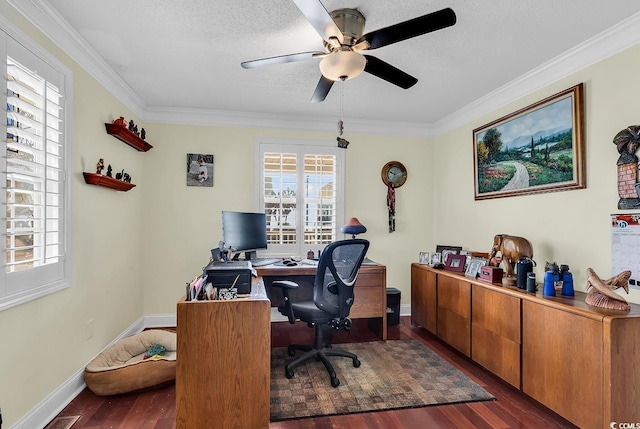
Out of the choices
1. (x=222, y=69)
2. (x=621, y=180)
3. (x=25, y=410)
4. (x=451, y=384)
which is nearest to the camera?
(x=25, y=410)

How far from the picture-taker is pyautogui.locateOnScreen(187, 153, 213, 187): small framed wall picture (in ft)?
12.6

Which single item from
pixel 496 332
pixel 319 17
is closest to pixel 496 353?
pixel 496 332

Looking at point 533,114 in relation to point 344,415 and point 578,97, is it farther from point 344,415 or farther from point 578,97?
point 344,415

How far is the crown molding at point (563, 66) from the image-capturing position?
2092 mm

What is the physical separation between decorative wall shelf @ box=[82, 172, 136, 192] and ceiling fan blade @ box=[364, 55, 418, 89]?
6.94 feet

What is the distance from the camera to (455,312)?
305 cm

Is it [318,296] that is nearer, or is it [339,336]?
[318,296]

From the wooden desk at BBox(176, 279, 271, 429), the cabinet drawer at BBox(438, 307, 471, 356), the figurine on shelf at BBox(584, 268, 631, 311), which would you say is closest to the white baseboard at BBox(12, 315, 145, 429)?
the wooden desk at BBox(176, 279, 271, 429)

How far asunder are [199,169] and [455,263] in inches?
117

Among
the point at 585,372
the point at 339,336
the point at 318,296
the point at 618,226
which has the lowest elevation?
the point at 339,336

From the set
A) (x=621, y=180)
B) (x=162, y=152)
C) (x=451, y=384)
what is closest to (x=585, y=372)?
(x=451, y=384)

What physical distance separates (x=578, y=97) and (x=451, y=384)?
229cm

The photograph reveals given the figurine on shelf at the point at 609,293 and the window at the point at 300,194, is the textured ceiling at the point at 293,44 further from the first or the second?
the figurine on shelf at the point at 609,293

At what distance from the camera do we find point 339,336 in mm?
3570
